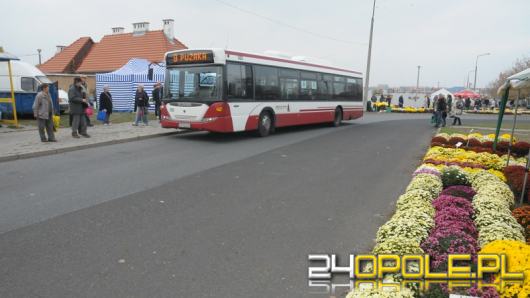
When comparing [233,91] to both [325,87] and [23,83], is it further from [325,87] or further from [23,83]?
[23,83]

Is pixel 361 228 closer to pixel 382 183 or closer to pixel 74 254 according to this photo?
pixel 382 183

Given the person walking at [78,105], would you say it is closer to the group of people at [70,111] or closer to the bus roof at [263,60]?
the group of people at [70,111]

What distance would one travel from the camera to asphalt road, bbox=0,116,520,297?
411 cm

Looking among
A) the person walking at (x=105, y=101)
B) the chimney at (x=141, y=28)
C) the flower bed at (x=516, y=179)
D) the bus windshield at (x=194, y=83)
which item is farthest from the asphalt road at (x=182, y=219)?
the chimney at (x=141, y=28)

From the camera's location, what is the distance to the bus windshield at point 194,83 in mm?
13742

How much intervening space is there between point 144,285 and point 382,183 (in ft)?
19.2

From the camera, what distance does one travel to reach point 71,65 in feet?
141

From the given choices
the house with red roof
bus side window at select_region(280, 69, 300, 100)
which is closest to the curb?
bus side window at select_region(280, 69, 300, 100)

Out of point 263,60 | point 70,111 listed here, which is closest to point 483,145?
point 263,60

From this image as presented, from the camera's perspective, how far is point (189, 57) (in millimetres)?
14156

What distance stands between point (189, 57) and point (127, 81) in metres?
12.3

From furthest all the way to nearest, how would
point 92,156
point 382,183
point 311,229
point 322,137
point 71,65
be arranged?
point 71,65, point 322,137, point 92,156, point 382,183, point 311,229

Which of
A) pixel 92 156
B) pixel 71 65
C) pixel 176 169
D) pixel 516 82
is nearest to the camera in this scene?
pixel 516 82

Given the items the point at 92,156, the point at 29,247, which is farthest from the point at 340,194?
the point at 92,156
